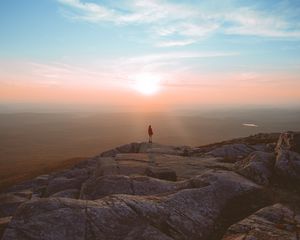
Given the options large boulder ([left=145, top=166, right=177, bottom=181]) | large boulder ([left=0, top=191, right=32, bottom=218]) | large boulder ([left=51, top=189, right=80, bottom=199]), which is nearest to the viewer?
large boulder ([left=145, top=166, right=177, bottom=181])

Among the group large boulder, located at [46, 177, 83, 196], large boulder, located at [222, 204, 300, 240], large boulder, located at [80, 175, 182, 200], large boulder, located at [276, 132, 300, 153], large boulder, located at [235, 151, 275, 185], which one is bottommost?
large boulder, located at [46, 177, 83, 196]

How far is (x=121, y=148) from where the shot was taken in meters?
48.0

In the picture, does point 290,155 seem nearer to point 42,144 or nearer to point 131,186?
point 131,186

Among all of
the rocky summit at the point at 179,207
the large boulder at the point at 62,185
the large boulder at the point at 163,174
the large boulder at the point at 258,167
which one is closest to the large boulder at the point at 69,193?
the rocky summit at the point at 179,207

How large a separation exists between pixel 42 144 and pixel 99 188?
181 m

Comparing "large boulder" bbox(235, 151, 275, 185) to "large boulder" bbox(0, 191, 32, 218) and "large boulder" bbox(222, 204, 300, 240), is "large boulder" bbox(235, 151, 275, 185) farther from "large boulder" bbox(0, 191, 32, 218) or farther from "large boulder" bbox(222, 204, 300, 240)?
"large boulder" bbox(0, 191, 32, 218)

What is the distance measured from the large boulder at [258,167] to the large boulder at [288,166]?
2.24 feet

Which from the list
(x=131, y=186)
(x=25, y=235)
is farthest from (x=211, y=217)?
(x=25, y=235)

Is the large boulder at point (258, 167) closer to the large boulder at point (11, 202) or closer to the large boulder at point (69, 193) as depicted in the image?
the large boulder at point (69, 193)

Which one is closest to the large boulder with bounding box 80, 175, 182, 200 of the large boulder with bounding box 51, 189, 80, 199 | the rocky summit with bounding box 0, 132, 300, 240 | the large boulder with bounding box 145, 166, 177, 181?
the rocky summit with bounding box 0, 132, 300, 240

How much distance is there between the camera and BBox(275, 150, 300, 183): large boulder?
953 inches

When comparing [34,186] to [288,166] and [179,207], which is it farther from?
[288,166]

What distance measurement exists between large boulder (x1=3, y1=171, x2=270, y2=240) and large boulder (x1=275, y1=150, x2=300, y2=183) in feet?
17.4

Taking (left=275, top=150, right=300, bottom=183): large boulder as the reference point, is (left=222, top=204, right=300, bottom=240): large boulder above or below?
below
